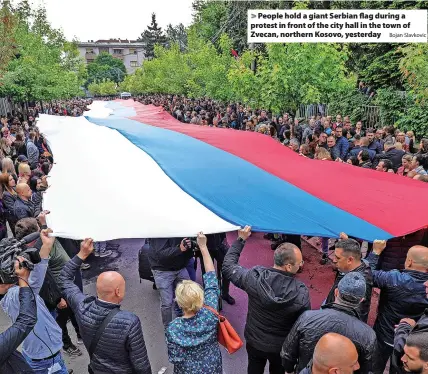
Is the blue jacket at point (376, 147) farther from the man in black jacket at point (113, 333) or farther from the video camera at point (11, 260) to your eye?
the video camera at point (11, 260)

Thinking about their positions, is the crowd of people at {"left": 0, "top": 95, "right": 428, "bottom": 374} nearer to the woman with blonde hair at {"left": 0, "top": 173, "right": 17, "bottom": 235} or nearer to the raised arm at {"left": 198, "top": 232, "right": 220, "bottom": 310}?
the raised arm at {"left": 198, "top": 232, "right": 220, "bottom": 310}

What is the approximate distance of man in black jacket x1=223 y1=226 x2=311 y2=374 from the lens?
2.93 metres

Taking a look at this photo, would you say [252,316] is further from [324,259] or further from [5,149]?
[5,149]

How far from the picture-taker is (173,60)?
29297 mm

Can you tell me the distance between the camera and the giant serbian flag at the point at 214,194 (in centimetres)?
370

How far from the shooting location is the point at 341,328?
2.54m

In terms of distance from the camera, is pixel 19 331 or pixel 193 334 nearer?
pixel 19 331

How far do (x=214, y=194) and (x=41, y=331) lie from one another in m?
2.16

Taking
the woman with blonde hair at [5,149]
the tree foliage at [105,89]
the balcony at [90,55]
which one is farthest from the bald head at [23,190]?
the balcony at [90,55]

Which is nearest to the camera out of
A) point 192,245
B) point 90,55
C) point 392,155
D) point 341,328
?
point 341,328

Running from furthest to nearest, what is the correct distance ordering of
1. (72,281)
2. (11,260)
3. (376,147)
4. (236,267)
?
(376,147)
(236,267)
(72,281)
(11,260)

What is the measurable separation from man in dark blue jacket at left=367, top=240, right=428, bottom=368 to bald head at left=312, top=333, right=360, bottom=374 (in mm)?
1366

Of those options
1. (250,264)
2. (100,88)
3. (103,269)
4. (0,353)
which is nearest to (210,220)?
(0,353)

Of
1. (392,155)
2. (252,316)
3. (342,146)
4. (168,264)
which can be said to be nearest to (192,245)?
(168,264)
